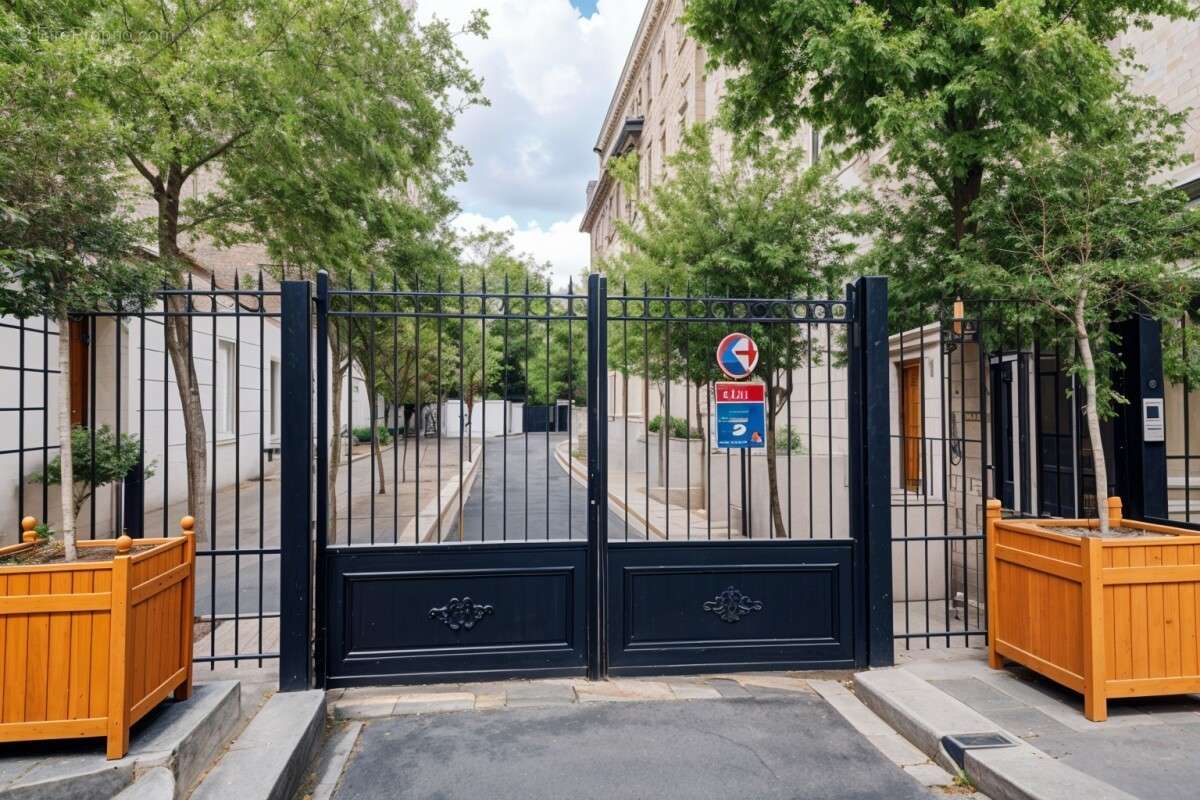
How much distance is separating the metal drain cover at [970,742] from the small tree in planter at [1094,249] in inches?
65.4

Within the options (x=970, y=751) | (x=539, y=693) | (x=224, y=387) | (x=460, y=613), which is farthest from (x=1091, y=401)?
(x=224, y=387)

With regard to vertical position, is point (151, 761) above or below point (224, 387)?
below

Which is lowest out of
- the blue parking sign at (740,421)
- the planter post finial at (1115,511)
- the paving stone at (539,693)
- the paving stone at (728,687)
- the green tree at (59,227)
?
the paving stone at (728,687)

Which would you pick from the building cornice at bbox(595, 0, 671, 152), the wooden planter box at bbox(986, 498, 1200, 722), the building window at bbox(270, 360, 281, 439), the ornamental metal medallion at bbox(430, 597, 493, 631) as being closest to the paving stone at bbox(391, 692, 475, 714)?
the ornamental metal medallion at bbox(430, 597, 493, 631)

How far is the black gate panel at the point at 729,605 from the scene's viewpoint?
5238 mm

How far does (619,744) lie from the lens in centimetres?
430

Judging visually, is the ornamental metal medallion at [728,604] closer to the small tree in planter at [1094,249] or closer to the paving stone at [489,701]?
the paving stone at [489,701]

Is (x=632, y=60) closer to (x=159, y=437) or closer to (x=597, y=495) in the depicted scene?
(x=159, y=437)

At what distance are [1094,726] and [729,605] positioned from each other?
219cm

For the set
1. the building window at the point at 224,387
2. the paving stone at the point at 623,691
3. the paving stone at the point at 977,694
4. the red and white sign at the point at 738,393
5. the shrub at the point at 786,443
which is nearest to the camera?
the paving stone at the point at 977,694

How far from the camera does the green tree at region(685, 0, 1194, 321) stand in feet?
18.9

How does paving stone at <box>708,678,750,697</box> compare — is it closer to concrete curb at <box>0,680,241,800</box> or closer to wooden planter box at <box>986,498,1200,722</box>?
wooden planter box at <box>986,498,1200,722</box>

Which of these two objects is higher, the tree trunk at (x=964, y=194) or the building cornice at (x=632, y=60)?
the building cornice at (x=632, y=60)

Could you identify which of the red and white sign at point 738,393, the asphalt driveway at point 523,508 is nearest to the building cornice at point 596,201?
the asphalt driveway at point 523,508
